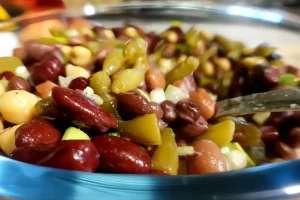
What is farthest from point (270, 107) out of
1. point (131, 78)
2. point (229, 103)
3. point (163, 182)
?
point (163, 182)

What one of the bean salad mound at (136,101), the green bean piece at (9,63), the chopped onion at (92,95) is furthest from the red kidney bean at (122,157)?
the green bean piece at (9,63)

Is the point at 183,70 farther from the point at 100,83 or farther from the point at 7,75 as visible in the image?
the point at 7,75

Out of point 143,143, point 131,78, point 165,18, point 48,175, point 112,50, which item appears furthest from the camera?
point 165,18

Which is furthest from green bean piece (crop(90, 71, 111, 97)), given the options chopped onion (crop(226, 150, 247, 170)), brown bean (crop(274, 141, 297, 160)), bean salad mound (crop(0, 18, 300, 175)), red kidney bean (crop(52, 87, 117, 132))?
brown bean (crop(274, 141, 297, 160))

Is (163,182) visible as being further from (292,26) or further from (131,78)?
(292,26)

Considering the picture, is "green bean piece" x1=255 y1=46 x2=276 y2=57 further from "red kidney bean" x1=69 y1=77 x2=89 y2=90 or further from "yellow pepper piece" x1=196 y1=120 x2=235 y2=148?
"red kidney bean" x1=69 y1=77 x2=89 y2=90

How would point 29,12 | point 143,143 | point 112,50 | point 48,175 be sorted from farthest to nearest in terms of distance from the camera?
1. point 29,12
2. point 112,50
3. point 143,143
4. point 48,175
